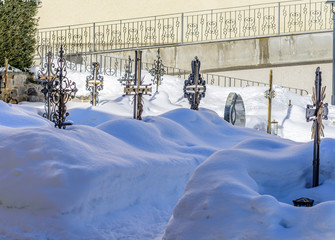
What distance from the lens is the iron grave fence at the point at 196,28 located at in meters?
21.6

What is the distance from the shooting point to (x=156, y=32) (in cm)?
2370

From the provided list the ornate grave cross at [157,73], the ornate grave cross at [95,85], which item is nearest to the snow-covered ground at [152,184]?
the ornate grave cross at [95,85]

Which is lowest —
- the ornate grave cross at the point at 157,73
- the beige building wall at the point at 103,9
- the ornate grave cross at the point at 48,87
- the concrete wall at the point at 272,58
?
the ornate grave cross at the point at 48,87

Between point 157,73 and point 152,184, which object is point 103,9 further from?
point 152,184

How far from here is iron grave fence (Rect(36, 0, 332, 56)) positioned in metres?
21.6

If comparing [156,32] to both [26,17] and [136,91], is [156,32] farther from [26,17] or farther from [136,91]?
[136,91]

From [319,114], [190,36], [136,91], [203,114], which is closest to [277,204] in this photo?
[319,114]

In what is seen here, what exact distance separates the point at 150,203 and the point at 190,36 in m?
16.1

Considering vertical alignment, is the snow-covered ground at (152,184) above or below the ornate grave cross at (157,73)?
below

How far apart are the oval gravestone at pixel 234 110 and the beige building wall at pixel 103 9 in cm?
906

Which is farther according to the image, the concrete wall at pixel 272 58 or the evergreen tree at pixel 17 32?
the concrete wall at pixel 272 58

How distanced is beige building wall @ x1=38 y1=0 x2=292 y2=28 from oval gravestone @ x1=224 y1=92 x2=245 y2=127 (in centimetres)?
906

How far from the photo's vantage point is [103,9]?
80.2 feet

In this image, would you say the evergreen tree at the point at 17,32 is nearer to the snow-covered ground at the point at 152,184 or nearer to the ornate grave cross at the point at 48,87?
the ornate grave cross at the point at 48,87
